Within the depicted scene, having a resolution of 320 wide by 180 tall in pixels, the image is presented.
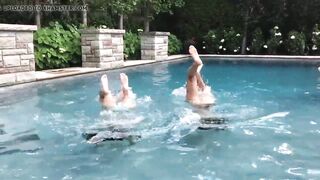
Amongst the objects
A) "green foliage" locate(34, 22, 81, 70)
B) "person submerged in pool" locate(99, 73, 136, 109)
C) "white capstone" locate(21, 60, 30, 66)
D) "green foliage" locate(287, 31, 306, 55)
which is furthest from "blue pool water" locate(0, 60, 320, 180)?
"green foliage" locate(287, 31, 306, 55)

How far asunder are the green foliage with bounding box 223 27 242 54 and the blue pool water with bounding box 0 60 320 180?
33.3ft

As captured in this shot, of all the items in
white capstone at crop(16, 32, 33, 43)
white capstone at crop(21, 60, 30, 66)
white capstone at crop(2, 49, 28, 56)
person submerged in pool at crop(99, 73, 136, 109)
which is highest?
white capstone at crop(16, 32, 33, 43)

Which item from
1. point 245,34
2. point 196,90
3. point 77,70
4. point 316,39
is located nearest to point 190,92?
point 196,90

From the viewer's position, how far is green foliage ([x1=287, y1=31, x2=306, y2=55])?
17781 mm

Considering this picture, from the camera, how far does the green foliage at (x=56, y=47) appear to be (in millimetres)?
11016

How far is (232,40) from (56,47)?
391 inches

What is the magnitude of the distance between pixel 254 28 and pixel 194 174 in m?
16.6

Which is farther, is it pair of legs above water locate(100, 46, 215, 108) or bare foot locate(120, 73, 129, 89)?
bare foot locate(120, 73, 129, 89)

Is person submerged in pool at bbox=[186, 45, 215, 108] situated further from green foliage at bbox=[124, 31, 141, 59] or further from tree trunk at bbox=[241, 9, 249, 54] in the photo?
tree trunk at bbox=[241, 9, 249, 54]

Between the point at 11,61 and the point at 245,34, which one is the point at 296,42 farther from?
the point at 11,61

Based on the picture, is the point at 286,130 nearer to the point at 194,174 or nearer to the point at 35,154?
the point at 194,174

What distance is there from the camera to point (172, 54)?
19.4 meters

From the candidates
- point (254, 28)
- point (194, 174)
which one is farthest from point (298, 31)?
point (194, 174)

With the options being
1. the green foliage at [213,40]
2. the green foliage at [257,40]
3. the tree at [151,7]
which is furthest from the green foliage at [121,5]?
the green foliage at [257,40]
